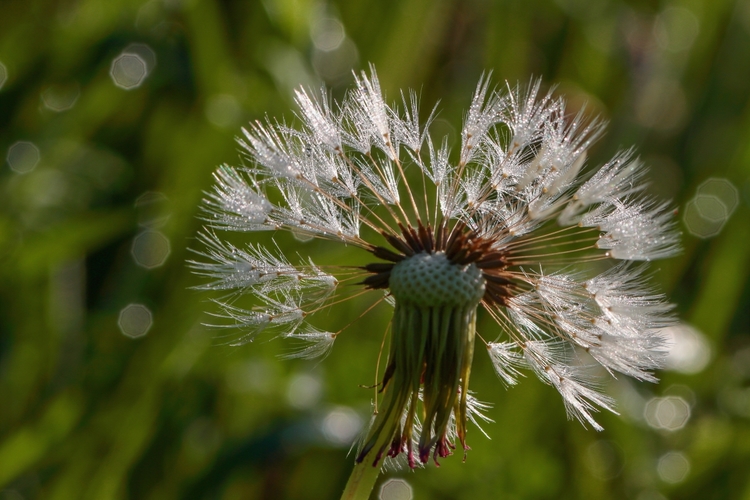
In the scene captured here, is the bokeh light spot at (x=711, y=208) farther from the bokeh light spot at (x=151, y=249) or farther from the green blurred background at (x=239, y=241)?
the bokeh light spot at (x=151, y=249)

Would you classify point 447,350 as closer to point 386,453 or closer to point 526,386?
point 386,453

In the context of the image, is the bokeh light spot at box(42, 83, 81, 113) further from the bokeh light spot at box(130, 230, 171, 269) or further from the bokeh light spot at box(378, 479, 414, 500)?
the bokeh light spot at box(378, 479, 414, 500)

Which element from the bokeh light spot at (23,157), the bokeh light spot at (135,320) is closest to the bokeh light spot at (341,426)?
the bokeh light spot at (135,320)

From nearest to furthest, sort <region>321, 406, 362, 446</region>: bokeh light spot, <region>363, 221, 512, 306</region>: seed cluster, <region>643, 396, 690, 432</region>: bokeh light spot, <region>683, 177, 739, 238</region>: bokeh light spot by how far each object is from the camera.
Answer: <region>363, 221, 512, 306</region>: seed cluster < <region>321, 406, 362, 446</region>: bokeh light spot < <region>643, 396, 690, 432</region>: bokeh light spot < <region>683, 177, 739, 238</region>: bokeh light spot

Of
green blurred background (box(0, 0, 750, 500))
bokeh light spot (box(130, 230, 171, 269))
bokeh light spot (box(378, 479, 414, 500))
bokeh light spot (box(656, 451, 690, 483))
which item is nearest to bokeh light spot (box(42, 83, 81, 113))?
green blurred background (box(0, 0, 750, 500))

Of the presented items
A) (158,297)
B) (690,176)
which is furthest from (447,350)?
(690,176)

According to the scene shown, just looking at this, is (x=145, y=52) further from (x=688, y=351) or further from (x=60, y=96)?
(x=688, y=351)
